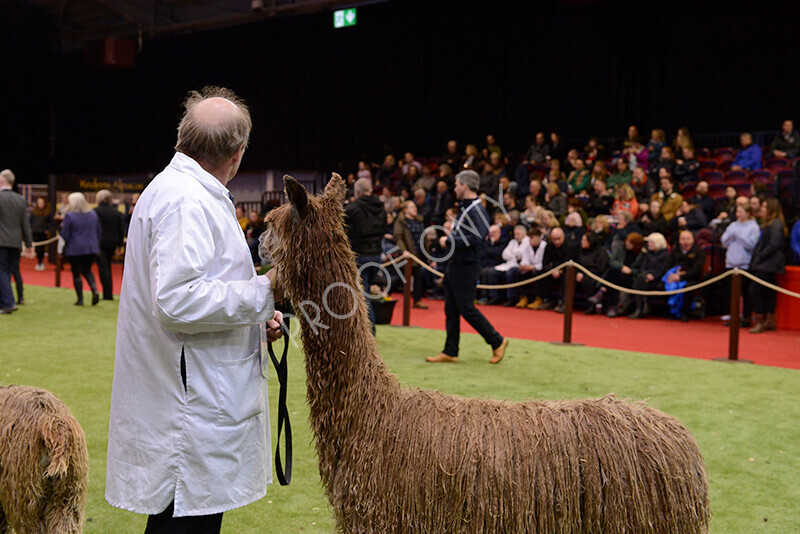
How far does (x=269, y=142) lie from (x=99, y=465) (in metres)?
17.6

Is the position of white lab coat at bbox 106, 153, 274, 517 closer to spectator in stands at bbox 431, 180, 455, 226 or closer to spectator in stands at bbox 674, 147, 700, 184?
spectator in stands at bbox 431, 180, 455, 226

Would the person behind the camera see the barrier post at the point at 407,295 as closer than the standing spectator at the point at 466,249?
No

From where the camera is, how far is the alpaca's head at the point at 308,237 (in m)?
2.11

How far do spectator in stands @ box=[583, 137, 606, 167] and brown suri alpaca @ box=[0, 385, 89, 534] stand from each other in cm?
1396

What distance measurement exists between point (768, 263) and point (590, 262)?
9.25 ft

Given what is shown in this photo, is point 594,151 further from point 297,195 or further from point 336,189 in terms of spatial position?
point 297,195

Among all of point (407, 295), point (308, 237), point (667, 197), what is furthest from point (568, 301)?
point (308, 237)

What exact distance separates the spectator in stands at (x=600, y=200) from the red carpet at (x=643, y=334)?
232 cm

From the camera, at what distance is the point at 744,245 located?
36.3 ft

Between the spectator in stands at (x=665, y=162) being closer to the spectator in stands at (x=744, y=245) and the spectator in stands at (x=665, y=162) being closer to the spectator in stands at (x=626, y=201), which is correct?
the spectator in stands at (x=626, y=201)

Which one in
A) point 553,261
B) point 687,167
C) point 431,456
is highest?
point 687,167

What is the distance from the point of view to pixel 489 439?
88.6 inches

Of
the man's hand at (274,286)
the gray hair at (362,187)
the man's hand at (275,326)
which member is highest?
the gray hair at (362,187)

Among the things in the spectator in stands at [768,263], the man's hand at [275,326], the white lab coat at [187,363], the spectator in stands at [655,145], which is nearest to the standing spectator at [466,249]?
the man's hand at [275,326]
